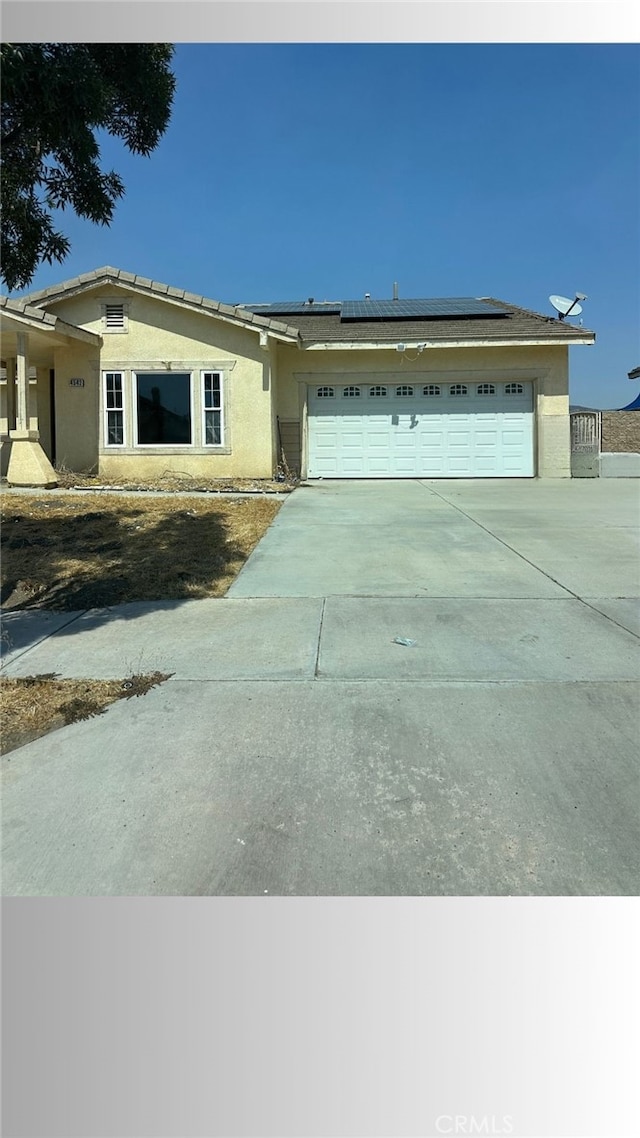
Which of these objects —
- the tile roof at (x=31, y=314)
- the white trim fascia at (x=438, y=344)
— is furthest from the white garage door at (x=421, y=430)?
the tile roof at (x=31, y=314)

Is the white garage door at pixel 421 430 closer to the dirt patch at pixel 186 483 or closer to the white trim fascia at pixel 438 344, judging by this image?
the white trim fascia at pixel 438 344

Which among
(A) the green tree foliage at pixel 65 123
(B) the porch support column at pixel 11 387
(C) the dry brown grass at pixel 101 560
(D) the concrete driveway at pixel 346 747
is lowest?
(D) the concrete driveway at pixel 346 747

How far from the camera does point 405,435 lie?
18359 mm

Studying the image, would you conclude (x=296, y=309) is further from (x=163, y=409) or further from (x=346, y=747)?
(x=346, y=747)

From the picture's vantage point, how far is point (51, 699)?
458 centimetres

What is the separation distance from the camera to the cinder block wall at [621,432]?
→ 19.9 meters

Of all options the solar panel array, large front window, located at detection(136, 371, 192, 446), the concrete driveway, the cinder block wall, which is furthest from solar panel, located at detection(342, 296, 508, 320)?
the concrete driveway

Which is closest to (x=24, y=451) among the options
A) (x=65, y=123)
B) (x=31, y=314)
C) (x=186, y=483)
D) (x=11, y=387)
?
(x=31, y=314)

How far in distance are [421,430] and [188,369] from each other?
19.3 ft

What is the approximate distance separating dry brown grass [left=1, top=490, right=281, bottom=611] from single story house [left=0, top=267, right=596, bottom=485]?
12.0 ft

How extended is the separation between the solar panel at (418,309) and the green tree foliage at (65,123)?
50.7ft

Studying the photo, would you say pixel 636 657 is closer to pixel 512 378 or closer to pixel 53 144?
pixel 53 144

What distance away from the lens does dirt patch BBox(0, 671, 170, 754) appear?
4191 mm

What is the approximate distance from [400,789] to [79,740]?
181cm
